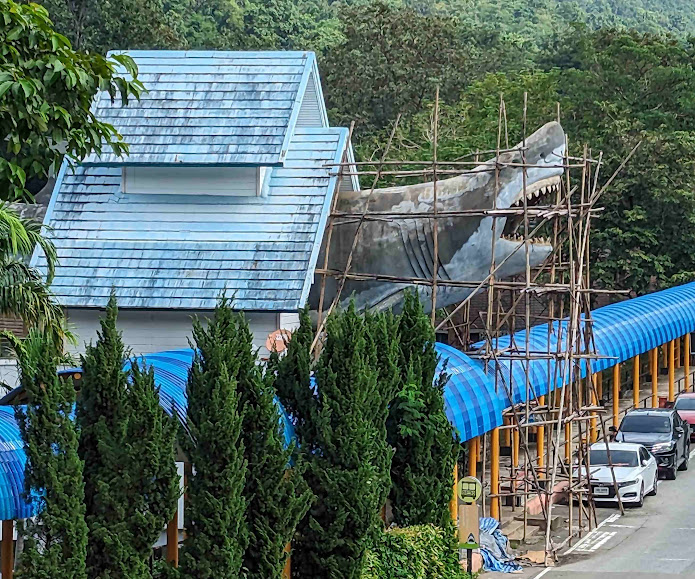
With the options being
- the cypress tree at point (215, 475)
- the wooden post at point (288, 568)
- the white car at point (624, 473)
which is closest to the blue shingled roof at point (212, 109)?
the white car at point (624, 473)

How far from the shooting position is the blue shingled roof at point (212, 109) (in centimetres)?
3045

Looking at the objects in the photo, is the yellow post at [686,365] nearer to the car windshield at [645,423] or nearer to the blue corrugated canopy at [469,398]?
the car windshield at [645,423]

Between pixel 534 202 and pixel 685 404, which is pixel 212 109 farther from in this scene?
pixel 685 404

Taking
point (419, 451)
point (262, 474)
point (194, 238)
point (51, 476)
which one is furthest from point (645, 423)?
point (51, 476)

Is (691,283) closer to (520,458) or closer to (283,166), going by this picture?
(520,458)

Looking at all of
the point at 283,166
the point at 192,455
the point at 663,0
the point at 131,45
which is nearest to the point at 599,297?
the point at 131,45

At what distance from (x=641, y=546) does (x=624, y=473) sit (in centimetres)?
378

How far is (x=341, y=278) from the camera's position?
29.4 metres

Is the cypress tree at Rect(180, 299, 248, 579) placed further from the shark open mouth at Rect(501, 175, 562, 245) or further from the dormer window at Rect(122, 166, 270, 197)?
the dormer window at Rect(122, 166, 270, 197)

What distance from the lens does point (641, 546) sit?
81.0 ft

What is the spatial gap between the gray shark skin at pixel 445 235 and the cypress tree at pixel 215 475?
12409 millimetres

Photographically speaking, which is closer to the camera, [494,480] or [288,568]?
[288,568]

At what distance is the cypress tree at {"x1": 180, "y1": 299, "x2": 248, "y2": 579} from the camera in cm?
1533

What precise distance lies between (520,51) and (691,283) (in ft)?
129
